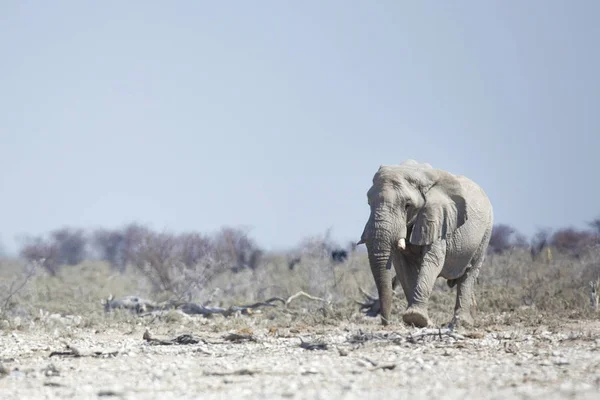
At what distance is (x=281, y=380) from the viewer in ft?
29.1

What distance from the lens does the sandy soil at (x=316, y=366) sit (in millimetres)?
8219

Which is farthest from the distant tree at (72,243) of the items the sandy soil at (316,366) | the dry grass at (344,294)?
the sandy soil at (316,366)

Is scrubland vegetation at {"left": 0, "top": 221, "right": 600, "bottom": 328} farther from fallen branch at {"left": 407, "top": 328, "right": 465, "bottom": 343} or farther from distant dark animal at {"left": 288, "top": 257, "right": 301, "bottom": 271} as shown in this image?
fallen branch at {"left": 407, "top": 328, "right": 465, "bottom": 343}

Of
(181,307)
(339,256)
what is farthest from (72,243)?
(181,307)

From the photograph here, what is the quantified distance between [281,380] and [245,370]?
0.60 meters

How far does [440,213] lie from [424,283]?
1.10 meters

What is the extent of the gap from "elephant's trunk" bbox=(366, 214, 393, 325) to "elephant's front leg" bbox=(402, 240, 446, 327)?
35 cm

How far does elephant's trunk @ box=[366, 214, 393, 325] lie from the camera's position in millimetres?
13781

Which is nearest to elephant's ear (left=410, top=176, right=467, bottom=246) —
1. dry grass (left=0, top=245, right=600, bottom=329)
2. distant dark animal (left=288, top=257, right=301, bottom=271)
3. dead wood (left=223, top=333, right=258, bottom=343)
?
dry grass (left=0, top=245, right=600, bottom=329)

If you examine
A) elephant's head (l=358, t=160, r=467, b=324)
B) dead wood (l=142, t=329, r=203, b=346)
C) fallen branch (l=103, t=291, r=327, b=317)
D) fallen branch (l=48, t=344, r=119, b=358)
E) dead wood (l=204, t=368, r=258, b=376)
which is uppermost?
elephant's head (l=358, t=160, r=467, b=324)

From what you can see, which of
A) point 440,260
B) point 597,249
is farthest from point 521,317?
point 597,249

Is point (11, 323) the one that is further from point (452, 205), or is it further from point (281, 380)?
point (281, 380)

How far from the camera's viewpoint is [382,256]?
13.8 meters

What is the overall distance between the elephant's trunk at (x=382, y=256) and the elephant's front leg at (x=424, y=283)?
0.35 meters
